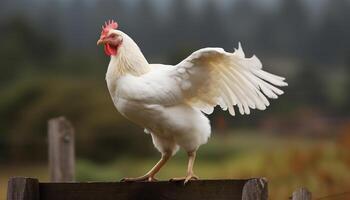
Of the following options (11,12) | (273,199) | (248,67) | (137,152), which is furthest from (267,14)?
(248,67)

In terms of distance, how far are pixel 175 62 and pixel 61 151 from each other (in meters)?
6.24

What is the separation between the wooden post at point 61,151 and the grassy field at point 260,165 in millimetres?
1774

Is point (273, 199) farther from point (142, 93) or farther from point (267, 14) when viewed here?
point (267, 14)

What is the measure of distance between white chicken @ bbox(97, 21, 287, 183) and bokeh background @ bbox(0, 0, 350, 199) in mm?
2809

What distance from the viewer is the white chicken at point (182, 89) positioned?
15.0 ft

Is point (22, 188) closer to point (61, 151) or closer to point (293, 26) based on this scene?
point (61, 151)

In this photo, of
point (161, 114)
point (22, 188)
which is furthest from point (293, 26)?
point (22, 188)

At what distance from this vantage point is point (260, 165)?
9914 mm

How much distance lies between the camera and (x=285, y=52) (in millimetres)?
17625

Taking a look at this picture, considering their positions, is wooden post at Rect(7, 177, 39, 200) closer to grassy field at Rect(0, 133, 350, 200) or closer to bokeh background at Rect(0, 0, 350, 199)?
grassy field at Rect(0, 133, 350, 200)

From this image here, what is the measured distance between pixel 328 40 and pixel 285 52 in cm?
167

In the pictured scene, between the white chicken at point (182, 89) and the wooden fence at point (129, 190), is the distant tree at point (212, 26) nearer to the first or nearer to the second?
the white chicken at point (182, 89)

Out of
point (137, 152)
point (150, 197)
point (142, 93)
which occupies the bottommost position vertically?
point (150, 197)

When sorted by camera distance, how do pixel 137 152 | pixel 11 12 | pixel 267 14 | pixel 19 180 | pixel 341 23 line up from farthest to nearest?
pixel 11 12
pixel 267 14
pixel 341 23
pixel 137 152
pixel 19 180
